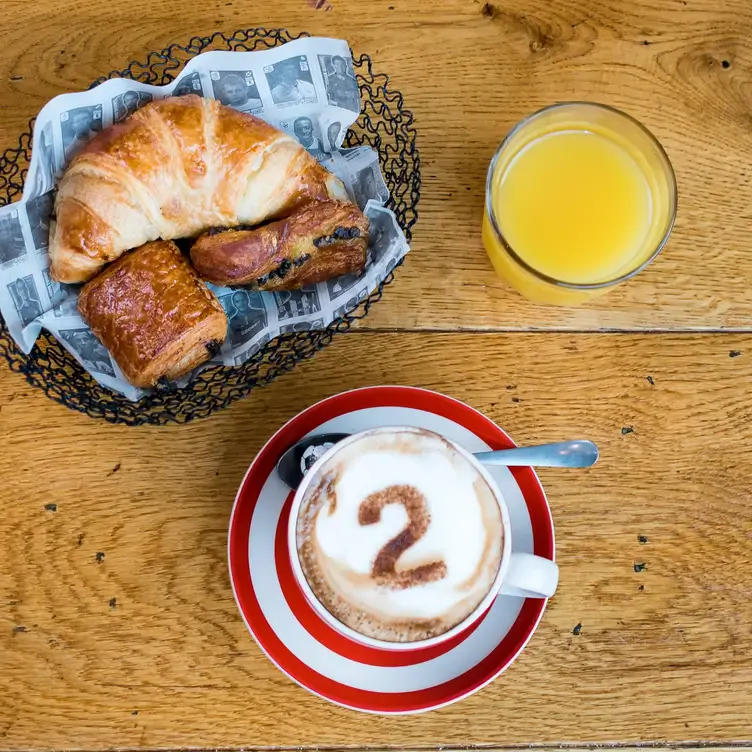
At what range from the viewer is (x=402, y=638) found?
3.24 ft

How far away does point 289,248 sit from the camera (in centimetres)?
110

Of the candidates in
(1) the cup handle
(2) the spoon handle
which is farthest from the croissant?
(1) the cup handle

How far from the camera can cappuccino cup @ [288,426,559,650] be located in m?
1.00

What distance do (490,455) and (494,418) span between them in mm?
138

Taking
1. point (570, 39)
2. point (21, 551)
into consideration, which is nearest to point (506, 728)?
point (21, 551)

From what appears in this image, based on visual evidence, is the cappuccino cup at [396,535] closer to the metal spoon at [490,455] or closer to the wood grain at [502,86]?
the metal spoon at [490,455]

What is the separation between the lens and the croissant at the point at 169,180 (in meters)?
1.07

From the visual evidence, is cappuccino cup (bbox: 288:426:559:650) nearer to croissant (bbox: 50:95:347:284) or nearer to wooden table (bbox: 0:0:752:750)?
wooden table (bbox: 0:0:752:750)

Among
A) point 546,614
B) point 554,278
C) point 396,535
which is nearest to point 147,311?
point 396,535

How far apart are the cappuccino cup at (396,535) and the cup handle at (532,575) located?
0.06 meters

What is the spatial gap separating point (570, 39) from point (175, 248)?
66 cm

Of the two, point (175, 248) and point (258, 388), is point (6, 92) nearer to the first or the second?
point (175, 248)

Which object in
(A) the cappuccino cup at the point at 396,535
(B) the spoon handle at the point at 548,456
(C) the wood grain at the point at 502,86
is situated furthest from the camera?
(C) the wood grain at the point at 502,86

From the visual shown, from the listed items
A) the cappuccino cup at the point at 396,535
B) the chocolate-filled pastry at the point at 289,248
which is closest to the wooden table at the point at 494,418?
the chocolate-filled pastry at the point at 289,248
